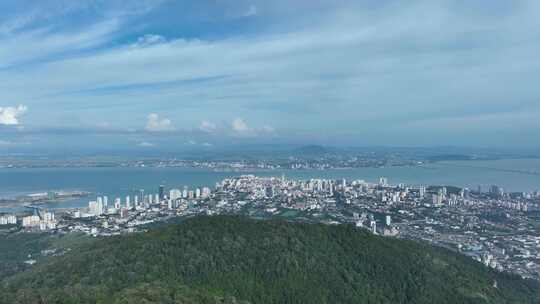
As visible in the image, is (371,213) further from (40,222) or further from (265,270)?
(40,222)

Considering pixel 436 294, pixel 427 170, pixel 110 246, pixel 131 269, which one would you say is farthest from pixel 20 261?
pixel 427 170

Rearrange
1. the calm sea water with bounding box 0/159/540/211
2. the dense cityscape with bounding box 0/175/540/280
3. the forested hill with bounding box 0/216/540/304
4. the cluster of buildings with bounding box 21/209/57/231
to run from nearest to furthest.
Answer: the forested hill with bounding box 0/216/540/304, the dense cityscape with bounding box 0/175/540/280, the cluster of buildings with bounding box 21/209/57/231, the calm sea water with bounding box 0/159/540/211

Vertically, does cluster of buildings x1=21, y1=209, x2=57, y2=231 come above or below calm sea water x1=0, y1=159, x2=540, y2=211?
below

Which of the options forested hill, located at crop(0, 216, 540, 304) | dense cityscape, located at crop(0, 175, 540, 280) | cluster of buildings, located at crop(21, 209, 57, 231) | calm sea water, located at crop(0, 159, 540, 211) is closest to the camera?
forested hill, located at crop(0, 216, 540, 304)

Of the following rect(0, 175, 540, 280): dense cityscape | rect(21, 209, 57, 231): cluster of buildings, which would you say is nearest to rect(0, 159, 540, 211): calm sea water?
rect(0, 175, 540, 280): dense cityscape

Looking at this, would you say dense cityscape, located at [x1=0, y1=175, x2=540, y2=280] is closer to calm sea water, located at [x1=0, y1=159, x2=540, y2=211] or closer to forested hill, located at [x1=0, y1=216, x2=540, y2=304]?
forested hill, located at [x1=0, y1=216, x2=540, y2=304]

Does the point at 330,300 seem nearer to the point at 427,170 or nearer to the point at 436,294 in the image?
the point at 436,294
